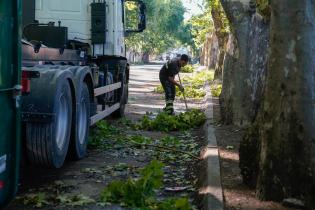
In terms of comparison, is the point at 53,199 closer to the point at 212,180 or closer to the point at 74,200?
the point at 74,200

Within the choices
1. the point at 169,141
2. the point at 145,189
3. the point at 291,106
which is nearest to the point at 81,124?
the point at 145,189

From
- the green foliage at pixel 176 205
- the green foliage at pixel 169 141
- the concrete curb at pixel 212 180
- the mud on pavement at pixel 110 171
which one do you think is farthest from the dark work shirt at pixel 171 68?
the green foliage at pixel 176 205

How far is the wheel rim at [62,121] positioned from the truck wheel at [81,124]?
0.44 meters

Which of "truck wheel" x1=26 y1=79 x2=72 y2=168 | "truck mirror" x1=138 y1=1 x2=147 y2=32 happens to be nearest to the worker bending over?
"truck mirror" x1=138 y1=1 x2=147 y2=32

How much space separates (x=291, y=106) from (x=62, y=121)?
2663 mm

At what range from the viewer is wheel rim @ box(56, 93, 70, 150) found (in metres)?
6.23

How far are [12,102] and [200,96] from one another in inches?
657

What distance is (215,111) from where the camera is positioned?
13938 millimetres

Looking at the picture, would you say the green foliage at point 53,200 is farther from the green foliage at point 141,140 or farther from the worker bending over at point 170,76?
the worker bending over at point 170,76

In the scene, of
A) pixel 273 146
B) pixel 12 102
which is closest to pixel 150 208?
pixel 273 146

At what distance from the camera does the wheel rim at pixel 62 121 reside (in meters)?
6.23

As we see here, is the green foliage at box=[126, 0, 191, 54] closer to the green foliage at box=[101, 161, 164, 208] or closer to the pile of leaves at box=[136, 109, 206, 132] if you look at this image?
the pile of leaves at box=[136, 109, 206, 132]

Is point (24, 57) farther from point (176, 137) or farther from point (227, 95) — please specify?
point (227, 95)

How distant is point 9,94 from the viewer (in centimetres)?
438
